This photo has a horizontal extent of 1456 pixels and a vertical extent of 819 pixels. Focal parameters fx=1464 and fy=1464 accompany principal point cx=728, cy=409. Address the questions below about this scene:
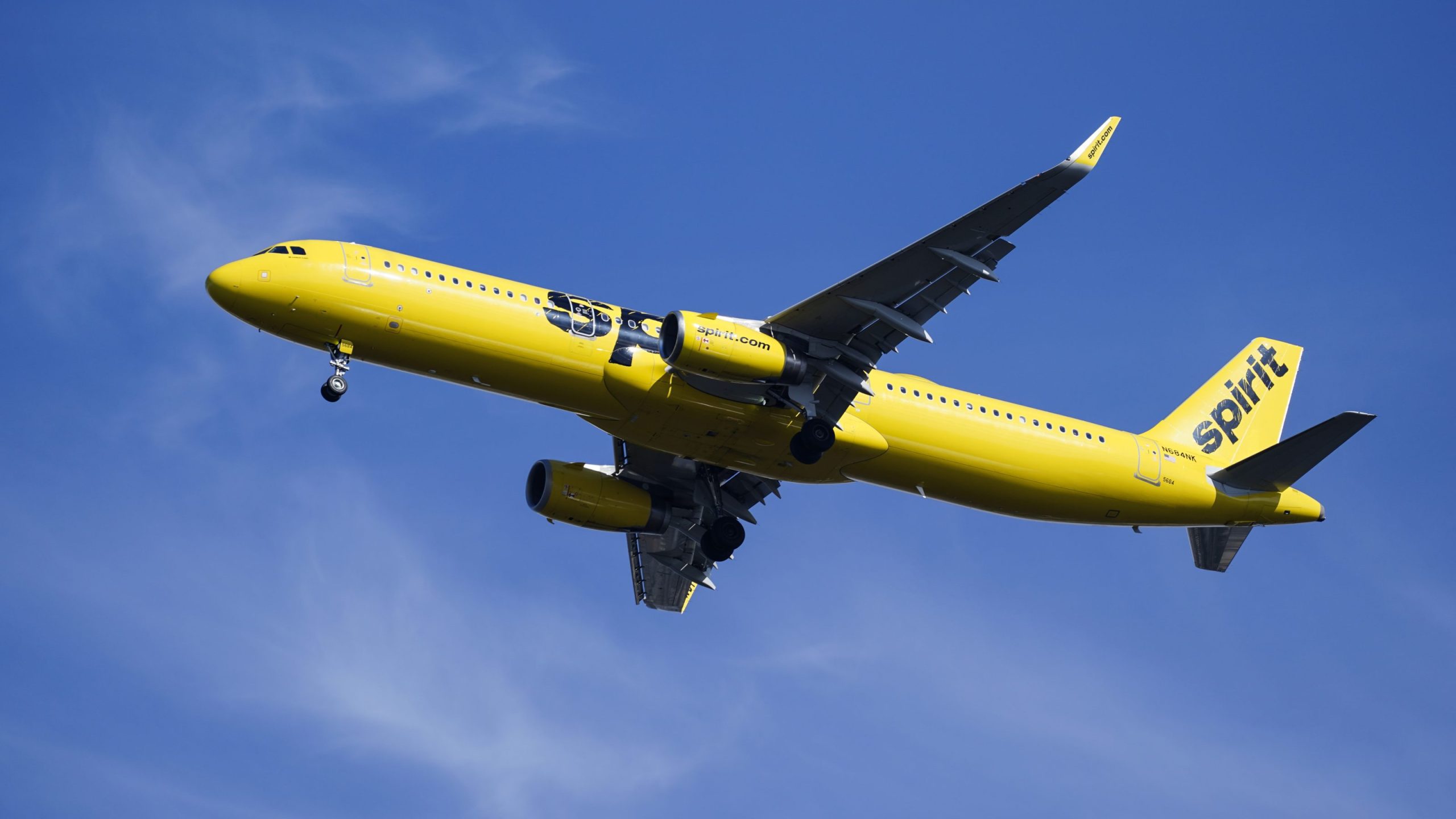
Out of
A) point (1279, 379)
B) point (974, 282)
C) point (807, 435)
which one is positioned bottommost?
point (807, 435)

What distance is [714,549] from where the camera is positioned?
44.6 meters

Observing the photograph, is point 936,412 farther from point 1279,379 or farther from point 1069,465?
point 1279,379

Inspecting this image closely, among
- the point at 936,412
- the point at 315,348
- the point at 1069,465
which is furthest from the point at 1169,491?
the point at 315,348

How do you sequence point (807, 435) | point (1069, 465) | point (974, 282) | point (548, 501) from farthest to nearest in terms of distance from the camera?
point (548, 501), point (1069, 465), point (807, 435), point (974, 282)

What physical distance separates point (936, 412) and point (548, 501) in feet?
40.9

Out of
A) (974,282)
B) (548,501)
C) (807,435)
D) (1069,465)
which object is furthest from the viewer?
(548,501)

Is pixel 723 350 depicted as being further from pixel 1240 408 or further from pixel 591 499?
pixel 1240 408

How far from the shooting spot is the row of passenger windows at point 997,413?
4009cm

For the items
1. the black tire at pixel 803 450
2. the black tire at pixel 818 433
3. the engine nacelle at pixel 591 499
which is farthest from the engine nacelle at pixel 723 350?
the engine nacelle at pixel 591 499

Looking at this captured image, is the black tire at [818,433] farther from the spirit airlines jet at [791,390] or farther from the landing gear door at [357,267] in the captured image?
the landing gear door at [357,267]

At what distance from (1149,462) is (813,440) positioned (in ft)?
36.5

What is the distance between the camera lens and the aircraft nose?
35500mm

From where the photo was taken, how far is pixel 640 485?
151 feet

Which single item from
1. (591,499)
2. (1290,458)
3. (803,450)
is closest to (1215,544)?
(1290,458)
